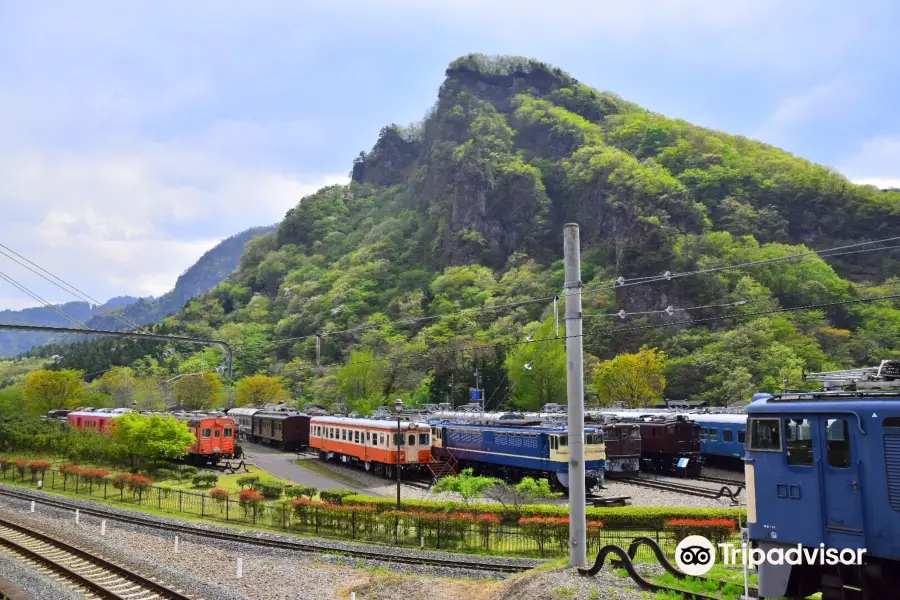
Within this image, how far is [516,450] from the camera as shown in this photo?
29.4m

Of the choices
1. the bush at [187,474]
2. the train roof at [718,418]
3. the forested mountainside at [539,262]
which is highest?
the forested mountainside at [539,262]

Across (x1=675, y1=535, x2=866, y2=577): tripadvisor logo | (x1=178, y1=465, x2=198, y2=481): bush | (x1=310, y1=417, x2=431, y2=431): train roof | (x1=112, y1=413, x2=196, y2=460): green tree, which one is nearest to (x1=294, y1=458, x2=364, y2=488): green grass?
(x1=310, y1=417, x2=431, y2=431): train roof

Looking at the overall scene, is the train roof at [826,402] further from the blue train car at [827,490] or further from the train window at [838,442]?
the train window at [838,442]

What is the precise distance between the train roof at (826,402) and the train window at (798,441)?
189mm

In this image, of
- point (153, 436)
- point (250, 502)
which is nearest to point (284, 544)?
point (250, 502)

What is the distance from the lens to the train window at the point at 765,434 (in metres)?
9.61

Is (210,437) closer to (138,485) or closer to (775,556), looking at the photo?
(138,485)

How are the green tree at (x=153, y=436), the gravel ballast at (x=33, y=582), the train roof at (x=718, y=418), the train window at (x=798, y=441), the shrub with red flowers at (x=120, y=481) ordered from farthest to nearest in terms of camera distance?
the green tree at (x=153, y=436), the train roof at (x=718, y=418), the shrub with red flowers at (x=120, y=481), the gravel ballast at (x=33, y=582), the train window at (x=798, y=441)

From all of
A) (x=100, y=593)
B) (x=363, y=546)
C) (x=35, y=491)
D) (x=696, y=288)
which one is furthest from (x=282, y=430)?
(x=696, y=288)

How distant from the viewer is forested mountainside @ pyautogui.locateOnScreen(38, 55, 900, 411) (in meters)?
60.4

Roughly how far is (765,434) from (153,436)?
102 ft

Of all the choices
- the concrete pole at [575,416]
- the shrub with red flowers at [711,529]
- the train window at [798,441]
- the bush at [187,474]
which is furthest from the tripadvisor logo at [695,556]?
the bush at [187,474]

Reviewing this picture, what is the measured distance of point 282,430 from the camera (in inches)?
1809

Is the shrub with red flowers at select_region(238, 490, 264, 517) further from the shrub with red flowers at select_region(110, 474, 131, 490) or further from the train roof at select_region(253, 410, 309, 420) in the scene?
the train roof at select_region(253, 410, 309, 420)
